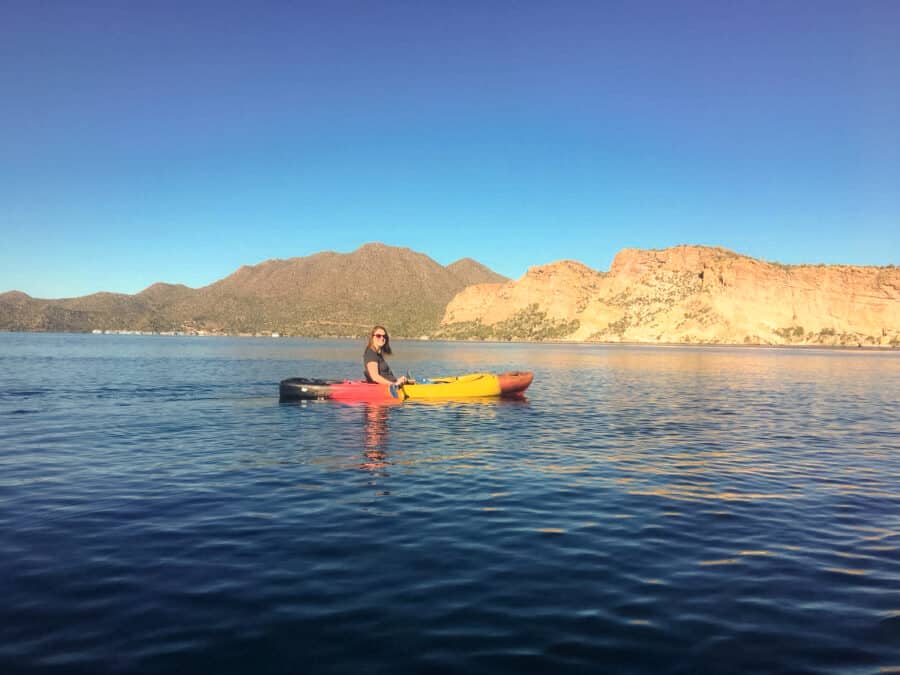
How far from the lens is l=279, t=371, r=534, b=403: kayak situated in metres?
23.2

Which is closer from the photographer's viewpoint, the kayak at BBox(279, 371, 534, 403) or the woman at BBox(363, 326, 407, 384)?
the woman at BBox(363, 326, 407, 384)

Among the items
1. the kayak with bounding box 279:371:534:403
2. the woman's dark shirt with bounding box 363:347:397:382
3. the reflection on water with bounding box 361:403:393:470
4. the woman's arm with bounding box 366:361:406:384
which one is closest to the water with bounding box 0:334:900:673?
the reflection on water with bounding box 361:403:393:470

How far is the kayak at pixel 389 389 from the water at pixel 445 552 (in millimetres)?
5951

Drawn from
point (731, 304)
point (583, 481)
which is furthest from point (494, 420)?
point (731, 304)

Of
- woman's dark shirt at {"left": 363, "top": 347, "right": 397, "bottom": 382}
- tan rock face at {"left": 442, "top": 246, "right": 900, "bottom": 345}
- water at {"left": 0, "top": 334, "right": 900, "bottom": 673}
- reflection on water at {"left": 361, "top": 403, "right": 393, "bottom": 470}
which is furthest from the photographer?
tan rock face at {"left": 442, "top": 246, "right": 900, "bottom": 345}

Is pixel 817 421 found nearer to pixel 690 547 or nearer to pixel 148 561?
pixel 690 547

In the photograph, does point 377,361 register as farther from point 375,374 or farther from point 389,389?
point 389,389

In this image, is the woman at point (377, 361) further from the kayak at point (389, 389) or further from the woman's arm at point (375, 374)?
the kayak at point (389, 389)

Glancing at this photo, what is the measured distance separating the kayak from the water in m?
5.95

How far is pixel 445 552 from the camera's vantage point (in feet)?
23.5

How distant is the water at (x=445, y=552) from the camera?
483 cm

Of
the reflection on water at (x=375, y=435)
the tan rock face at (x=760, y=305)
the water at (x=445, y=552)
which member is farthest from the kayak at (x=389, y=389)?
the tan rock face at (x=760, y=305)

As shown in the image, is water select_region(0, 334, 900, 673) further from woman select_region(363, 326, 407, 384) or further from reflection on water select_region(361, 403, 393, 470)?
woman select_region(363, 326, 407, 384)

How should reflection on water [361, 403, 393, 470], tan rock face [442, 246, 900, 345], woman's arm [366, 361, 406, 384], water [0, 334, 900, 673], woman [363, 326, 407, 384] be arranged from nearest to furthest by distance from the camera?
water [0, 334, 900, 673]
reflection on water [361, 403, 393, 470]
woman [363, 326, 407, 384]
woman's arm [366, 361, 406, 384]
tan rock face [442, 246, 900, 345]
